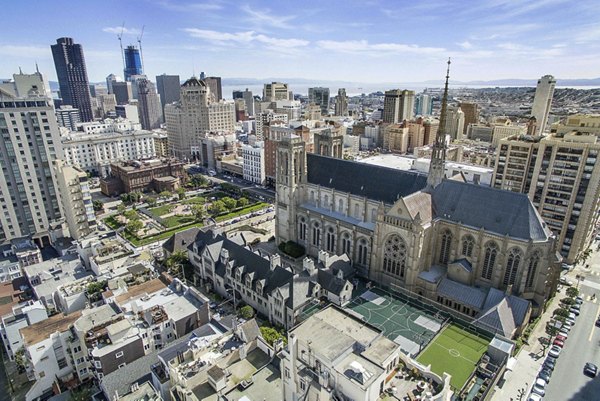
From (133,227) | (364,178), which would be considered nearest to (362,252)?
(364,178)

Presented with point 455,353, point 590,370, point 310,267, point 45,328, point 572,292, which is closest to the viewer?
point 455,353

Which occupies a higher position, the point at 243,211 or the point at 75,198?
the point at 75,198

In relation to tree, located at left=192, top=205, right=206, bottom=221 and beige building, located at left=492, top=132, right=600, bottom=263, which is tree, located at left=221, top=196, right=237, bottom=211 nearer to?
tree, located at left=192, top=205, right=206, bottom=221

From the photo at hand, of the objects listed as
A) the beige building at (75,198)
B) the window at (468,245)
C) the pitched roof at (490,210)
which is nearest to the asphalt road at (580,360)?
the pitched roof at (490,210)

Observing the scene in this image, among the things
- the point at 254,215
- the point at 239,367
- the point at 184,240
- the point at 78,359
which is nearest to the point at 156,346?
the point at 78,359

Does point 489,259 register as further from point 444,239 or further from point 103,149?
point 103,149

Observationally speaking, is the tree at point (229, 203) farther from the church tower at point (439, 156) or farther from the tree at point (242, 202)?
the church tower at point (439, 156)
